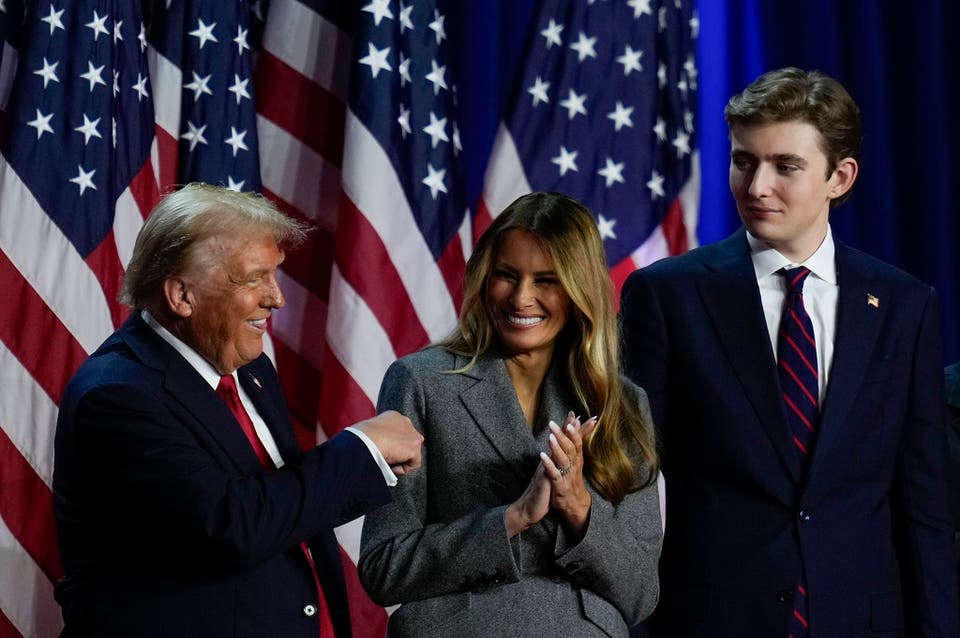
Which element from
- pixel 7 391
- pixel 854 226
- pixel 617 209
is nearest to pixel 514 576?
pixel 7 391

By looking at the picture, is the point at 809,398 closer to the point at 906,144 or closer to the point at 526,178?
the point at 526,178

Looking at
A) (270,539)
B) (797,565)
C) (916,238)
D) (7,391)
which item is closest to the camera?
(270,539)

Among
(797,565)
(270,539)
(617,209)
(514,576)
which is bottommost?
(797,565)

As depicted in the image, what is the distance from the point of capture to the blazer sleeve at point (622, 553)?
210 cm

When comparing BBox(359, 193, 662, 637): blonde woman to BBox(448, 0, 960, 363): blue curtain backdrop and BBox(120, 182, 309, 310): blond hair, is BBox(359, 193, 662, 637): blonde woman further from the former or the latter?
BBox(448, 0, 960, 363): blue curtain backdrop

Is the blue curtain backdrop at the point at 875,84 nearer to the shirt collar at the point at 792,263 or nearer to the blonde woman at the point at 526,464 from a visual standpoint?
the shirt collar at the point at 792,263

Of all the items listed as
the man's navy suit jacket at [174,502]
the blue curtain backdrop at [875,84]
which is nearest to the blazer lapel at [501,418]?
the man's navy suit jacket at [174,502]

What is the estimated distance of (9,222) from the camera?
356cm

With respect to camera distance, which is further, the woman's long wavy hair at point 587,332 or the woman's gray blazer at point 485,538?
the woman's long wavy hair at point 587,332

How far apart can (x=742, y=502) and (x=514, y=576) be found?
1.90 feet

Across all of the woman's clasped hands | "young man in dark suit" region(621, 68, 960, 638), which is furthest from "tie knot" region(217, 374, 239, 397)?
"young man in dark suit" region(621, 68, 960, 638)

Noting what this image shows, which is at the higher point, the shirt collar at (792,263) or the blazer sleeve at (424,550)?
the shirt collar at (792,263)

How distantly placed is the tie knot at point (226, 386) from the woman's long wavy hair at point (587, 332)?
39cm

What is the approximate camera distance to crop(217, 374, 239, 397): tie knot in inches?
87.4
